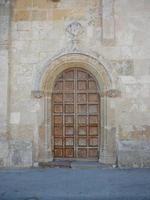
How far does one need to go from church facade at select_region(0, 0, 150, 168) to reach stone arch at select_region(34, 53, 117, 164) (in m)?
0.02

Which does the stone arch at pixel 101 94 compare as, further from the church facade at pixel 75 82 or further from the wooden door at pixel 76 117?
the wooden door at pixel 76 117

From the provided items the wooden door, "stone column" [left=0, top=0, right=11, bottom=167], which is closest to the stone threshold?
the wooden door

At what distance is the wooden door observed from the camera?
23.6ft

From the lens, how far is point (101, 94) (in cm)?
706

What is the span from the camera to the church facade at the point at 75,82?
6.82 meters

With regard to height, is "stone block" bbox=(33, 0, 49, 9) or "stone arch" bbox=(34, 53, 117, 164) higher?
"stone block" bbox=(33, 0, 49, 9)

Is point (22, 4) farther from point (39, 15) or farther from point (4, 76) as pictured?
point (4, 76)

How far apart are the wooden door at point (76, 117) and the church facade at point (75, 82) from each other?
0.08 feet

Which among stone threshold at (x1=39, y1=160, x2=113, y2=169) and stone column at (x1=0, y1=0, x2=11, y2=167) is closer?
stone threshold at (x1=39, y1=160, x2=113, y2=169)

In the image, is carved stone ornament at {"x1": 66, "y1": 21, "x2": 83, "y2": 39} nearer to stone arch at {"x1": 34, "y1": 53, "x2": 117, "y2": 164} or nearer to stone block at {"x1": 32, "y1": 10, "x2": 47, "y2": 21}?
stone arch at {"x1": 34, "y1": 53, "x2": 117, "y2": 164}

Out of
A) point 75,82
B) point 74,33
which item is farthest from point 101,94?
point 74,33

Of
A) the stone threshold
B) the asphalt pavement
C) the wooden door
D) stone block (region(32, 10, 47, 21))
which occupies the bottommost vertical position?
the asphalt pavement

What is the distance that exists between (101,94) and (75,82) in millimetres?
767

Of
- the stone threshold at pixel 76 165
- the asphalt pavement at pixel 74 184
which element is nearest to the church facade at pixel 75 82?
the stone threshold at pixel 76 165
